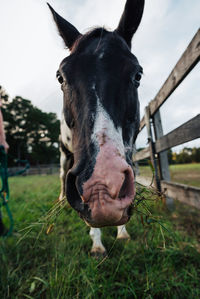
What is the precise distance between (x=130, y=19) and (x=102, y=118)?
140 centimetres

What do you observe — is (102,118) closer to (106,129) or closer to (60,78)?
(106,129)

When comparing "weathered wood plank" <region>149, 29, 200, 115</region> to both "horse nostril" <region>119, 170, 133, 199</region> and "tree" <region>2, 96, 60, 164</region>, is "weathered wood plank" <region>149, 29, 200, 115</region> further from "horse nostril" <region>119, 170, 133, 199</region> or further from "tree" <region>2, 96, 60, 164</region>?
"tree" <region>2, 96, 60, 164</region>

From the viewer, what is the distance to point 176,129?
222cm

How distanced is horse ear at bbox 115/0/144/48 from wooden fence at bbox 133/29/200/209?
61 centimetres

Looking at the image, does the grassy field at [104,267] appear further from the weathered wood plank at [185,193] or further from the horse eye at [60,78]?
the horse eye at [60,78]

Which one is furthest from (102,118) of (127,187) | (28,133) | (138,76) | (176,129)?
(28,133)

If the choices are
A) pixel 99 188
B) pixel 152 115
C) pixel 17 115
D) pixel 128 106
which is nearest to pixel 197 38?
pixel 128 106

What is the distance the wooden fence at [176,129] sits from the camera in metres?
1.70

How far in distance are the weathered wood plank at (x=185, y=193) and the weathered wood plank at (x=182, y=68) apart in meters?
1.34

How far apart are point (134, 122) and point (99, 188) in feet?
2.91

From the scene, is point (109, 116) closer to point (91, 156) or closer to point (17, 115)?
point (91, 156)

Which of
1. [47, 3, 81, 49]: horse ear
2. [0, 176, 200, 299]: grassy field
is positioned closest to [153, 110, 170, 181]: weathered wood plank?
[0, 176, 200, 299]: grassy field

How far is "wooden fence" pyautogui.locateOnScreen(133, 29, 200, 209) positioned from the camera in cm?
170

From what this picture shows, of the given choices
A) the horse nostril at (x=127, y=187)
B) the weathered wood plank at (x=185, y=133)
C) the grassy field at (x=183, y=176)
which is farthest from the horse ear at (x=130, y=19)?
the grassy field at (x=183, y=176)
